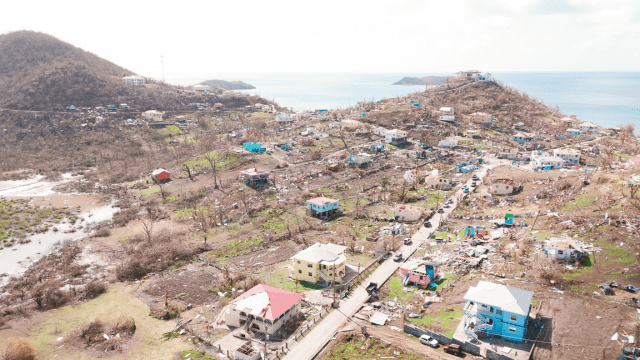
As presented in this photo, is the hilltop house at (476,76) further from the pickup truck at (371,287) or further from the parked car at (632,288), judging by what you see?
the pickup truck at (371,287)

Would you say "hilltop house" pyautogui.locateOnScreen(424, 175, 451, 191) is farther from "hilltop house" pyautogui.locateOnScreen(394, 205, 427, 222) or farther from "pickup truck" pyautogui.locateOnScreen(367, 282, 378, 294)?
"pickup truck" pyautogui.locateOnScreen(367, 282, 378, 294)

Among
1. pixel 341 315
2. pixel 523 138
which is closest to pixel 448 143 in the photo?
pixel 523 138

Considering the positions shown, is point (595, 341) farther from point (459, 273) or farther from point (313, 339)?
point (313, 339)

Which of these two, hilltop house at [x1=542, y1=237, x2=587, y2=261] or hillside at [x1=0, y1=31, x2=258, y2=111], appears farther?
hillside at [x1=0, y1=31, x2=258, y2=111]

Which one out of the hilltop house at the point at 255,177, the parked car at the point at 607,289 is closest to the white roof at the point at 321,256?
the parked car at the point at 607,289

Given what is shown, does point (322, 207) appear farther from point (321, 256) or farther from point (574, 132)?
point (574, 132)

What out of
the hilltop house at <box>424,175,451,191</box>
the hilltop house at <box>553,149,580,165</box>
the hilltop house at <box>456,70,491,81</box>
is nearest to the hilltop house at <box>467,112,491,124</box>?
the hilltop house at <box>553,149,580,165</box>

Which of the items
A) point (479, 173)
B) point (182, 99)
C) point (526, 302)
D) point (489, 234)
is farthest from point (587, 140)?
point (182, 99)
